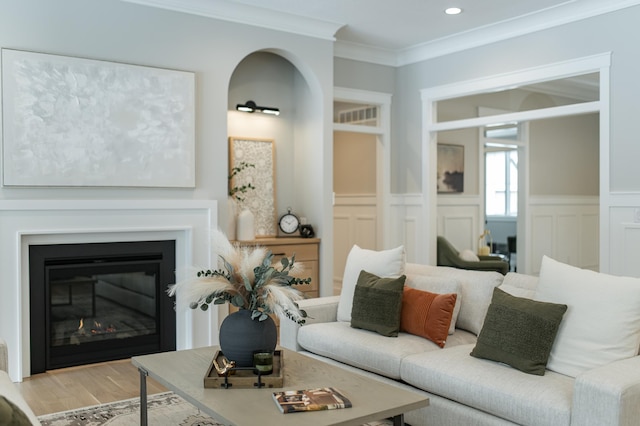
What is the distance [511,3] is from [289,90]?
2.14m

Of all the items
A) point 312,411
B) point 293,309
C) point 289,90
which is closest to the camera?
point 312,411

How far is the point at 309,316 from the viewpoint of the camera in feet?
13.2

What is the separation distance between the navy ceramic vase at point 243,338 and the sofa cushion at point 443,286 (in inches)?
48.1

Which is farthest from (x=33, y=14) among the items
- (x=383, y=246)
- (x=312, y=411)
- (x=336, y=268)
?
(x=336, y=268)

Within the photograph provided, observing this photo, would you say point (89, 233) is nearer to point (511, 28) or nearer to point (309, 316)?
point (309, 316)

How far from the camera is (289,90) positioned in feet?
19.7

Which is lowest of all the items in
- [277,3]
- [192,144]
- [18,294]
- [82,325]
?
[82,325]

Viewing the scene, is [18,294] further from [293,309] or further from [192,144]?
[293,309]

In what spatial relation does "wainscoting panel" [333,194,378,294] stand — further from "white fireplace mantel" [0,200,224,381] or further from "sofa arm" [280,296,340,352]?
"sofa arm" [280,296,340,352]

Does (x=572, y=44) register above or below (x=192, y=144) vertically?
above

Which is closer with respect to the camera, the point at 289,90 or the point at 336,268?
the point at 289,90

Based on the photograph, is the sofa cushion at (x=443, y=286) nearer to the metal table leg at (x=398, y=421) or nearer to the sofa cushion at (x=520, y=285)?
the sofa cushion at (x=520, y=285)

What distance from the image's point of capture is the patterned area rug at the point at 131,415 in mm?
3379

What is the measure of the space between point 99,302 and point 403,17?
11.1 ft
